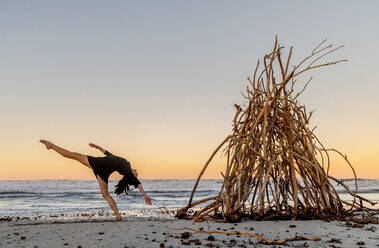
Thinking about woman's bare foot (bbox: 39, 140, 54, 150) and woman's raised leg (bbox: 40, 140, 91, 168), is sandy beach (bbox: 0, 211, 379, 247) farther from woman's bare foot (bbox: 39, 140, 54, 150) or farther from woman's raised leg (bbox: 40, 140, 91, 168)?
woman's bare foot (bbox: 39, 140, 54, 150)

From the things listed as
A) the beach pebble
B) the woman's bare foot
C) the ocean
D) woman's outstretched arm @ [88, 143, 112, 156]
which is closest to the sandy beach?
the beach pebble

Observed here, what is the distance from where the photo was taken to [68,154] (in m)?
7.56

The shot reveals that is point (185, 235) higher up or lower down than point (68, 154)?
lower down

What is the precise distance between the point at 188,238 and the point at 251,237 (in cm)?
84

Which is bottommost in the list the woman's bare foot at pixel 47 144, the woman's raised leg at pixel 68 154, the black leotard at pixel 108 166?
the black leotard at pixel 108 166

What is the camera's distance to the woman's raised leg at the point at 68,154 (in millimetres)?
7477

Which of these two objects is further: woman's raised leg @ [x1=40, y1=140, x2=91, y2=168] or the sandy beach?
woman's raised leg @ [x1=40, y1=140, x2=91, y2=168]

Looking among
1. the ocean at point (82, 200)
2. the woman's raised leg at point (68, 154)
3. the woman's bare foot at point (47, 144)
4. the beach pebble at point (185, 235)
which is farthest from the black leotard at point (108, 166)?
the ocean at point (82, 200)

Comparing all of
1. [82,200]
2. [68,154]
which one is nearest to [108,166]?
[68,154]

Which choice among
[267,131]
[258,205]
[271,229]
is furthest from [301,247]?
[267,131]

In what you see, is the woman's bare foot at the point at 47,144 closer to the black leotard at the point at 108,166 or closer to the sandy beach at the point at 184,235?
the black leotard at the point at 108,166

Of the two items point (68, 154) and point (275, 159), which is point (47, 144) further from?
point (275, 159)

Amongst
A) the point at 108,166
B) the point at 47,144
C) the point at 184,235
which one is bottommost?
the point at 184,235

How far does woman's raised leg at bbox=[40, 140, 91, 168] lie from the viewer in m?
7.48
